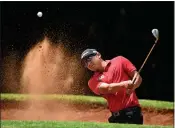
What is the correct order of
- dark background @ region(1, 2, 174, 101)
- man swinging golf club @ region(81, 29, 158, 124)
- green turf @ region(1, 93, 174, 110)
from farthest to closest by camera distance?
dark background @ region(1, 2, 174, 101)
green turf @ region(1, 93, 174, 110)
man swinging golf club @ region(81, 29, 158, 124)

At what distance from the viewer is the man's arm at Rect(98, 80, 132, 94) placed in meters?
5.82

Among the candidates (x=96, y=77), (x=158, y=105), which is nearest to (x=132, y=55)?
(x=158, y=105)

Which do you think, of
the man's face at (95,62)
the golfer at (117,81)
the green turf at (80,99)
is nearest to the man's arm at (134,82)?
the golfer at (117,81)

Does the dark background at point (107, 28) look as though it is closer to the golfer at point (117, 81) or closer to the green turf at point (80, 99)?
the green turf at point (80, 99)

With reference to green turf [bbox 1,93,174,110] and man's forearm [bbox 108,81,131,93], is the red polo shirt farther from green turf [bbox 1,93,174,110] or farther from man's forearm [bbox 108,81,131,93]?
green turf [bbox 1,93,174,110]

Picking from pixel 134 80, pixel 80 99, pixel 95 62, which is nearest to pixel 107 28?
pixel 80 99

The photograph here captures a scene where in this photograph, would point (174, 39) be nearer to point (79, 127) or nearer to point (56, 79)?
point (56, 79)

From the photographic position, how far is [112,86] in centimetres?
584

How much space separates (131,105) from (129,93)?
17cm

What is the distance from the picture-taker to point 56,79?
1103 centimetres

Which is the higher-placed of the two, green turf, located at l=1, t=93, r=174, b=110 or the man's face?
the man's face

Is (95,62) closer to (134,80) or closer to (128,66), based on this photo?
(128,66)

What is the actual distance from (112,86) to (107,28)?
941cm

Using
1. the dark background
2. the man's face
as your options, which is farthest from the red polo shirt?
the dark background
